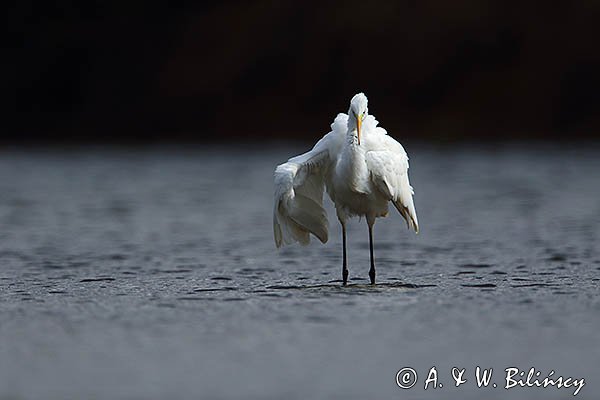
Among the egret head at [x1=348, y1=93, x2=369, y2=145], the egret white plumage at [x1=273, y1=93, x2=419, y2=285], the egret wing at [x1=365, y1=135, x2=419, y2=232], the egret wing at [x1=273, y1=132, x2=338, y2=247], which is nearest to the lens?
the egret head at [x1=348, y1=93, x2=369, y2=145]

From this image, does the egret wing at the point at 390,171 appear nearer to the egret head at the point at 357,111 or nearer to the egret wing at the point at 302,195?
the egret head at the point at 357,111

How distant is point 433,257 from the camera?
19781 millimetres

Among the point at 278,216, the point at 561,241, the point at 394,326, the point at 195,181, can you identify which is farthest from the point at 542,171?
the point at 394,326

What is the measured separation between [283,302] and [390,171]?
208cm

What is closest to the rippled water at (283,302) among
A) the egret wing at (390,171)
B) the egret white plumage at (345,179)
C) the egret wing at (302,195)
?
the egret wing at (302,195)

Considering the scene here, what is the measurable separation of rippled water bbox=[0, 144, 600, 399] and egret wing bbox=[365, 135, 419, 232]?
3.78ft

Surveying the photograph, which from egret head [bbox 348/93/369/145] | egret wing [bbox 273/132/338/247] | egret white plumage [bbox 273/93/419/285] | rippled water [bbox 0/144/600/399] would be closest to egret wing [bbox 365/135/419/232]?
egret white plumage [bbox 273/93/419/285]

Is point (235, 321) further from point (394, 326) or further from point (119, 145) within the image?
point (119, 145)

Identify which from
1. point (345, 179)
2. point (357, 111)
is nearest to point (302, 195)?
point (345, 179)

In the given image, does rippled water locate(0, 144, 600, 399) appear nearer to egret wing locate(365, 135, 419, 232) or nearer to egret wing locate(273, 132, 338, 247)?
egret wing locate(273, 132, 338, 247)

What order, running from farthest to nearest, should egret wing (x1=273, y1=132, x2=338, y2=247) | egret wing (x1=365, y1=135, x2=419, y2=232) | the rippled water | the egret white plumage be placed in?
egret wing (x1=273, y1=132, x2=338, y2=247), egret wing (x1=365, y1=135, x2=419, y2=232), the egret white plumage, the rippled water

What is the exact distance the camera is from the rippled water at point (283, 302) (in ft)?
36.3

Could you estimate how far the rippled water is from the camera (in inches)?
436

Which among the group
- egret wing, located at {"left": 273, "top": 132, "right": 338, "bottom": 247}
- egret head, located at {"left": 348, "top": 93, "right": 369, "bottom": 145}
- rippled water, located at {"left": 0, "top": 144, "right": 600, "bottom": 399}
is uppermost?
egret head, located at {"left": 348, "top": 93, "right": 369, "bottom": 145}
